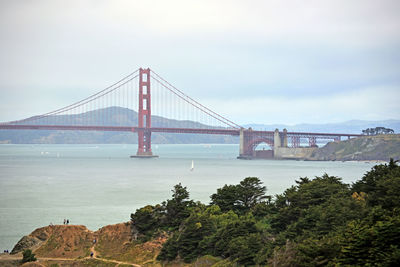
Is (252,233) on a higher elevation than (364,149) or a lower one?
lower

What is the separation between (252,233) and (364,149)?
322 feet

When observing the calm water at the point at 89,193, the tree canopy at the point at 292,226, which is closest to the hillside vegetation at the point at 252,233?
the tree canopy at the point at 292,226

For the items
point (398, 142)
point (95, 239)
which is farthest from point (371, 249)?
point (398, 142)

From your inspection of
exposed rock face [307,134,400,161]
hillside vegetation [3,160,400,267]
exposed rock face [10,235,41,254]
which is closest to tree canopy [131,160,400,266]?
hillside vegetation [3,160,400,267]

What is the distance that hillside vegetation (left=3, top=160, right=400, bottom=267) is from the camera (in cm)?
1658

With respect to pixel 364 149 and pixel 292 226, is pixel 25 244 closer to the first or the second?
pixel 292 226

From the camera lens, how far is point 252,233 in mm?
24844

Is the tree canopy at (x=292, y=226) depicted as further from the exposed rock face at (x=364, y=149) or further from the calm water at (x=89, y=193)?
the exposed rock face at (x=364, y=149)

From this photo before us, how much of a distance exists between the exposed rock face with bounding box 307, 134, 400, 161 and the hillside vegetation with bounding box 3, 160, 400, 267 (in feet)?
273

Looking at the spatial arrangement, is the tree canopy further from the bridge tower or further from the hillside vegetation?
the bridge tower

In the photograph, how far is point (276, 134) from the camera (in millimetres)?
121812

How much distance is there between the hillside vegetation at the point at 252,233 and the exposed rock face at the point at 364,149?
83.2 m

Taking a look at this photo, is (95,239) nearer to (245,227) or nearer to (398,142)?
(245,227)

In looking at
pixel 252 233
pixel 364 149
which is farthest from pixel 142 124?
pixel 252 233
